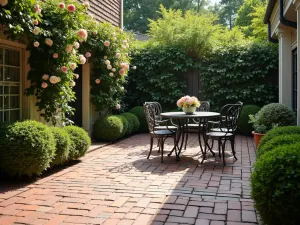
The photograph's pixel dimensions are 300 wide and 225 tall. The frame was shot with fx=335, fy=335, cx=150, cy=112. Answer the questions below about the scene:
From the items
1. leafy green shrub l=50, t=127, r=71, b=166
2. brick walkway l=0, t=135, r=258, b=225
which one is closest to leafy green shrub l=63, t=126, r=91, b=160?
brick walkway l=0, t=135, r=258, b=225

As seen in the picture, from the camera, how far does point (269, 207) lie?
2455 millimetres

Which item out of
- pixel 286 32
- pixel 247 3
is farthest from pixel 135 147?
pixel 247 3

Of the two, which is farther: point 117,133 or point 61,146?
point 117,133

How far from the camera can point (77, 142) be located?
5445mm

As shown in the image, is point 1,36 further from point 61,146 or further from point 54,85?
point 61,146

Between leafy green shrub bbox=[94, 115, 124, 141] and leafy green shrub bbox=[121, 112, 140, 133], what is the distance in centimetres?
93

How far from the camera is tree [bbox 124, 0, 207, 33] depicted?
26281mm

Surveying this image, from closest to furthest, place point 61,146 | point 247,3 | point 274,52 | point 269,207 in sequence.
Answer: point 269,207 < point 61,146 < point 274,52 < point 247,3

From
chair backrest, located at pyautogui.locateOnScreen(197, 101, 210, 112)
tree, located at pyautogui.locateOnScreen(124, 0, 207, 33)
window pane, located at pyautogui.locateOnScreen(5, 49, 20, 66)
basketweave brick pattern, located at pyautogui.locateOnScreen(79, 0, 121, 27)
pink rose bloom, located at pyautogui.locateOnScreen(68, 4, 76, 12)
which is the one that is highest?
tree, located at pyautogui.locateOnScreen(124, 0, 207, 33)

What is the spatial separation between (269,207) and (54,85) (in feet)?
12.7

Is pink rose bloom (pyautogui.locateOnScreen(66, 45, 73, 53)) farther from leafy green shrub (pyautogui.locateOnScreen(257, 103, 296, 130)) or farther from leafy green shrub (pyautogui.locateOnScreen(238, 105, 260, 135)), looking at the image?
leafy green shrub (pyautogui.locateOnScreen(238, 105, 260, 135))

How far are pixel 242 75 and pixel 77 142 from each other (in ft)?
18.4

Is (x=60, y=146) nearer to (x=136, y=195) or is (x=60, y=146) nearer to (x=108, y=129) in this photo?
(x=136, y=195)

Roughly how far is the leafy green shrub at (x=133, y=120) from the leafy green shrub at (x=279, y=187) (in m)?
6.27
